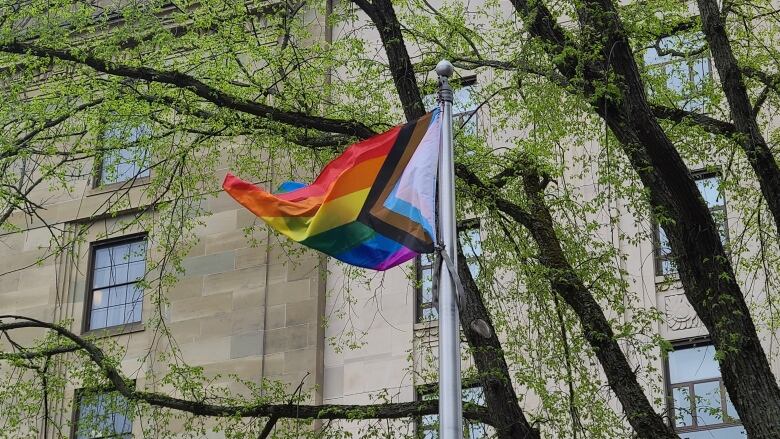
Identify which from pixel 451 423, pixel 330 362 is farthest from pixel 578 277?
pixel 330 362

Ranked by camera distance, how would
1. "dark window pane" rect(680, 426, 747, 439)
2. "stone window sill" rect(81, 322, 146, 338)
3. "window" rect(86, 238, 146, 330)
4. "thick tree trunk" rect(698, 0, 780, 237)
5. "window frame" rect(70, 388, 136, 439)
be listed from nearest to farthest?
"thick tree trunk" rect(698, 0, 780, 237)
"window frame" rect(70, 388, 136, 439)
"dark window pane" rect(680, 426, 747, 439)
"stone window sill" rect(81, 322, 146, 338)
"window" rect(86, 238, 146, 330)

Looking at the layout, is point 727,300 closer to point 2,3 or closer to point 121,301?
point 2,3

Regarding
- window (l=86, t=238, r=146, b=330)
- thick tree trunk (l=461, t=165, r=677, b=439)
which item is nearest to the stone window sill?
window (l=86, t=238, r=146, b=330)

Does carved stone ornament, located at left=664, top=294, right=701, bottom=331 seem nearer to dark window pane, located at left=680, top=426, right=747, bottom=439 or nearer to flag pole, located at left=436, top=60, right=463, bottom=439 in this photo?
dark window pane, located at left=680, top=426, right=747, bottom=439

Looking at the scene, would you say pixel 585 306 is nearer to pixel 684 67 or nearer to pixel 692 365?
pixel 692 365

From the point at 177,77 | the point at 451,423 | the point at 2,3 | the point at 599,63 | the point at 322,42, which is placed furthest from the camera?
the point at 322,42

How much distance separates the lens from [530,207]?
18.4 m

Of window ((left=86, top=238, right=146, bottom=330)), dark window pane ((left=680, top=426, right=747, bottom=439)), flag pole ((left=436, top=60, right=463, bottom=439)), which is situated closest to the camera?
flag pole ((left=436, top=60, right=463, bottom=439))

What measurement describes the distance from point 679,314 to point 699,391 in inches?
53.9

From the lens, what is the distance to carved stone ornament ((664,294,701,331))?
22.6 meters

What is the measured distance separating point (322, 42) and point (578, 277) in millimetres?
11645

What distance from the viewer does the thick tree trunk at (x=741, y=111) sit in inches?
615

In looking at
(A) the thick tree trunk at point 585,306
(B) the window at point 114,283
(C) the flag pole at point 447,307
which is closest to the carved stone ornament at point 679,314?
(A) the thick tree trunk at point 585,306

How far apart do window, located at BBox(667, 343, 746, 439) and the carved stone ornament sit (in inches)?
14.2
